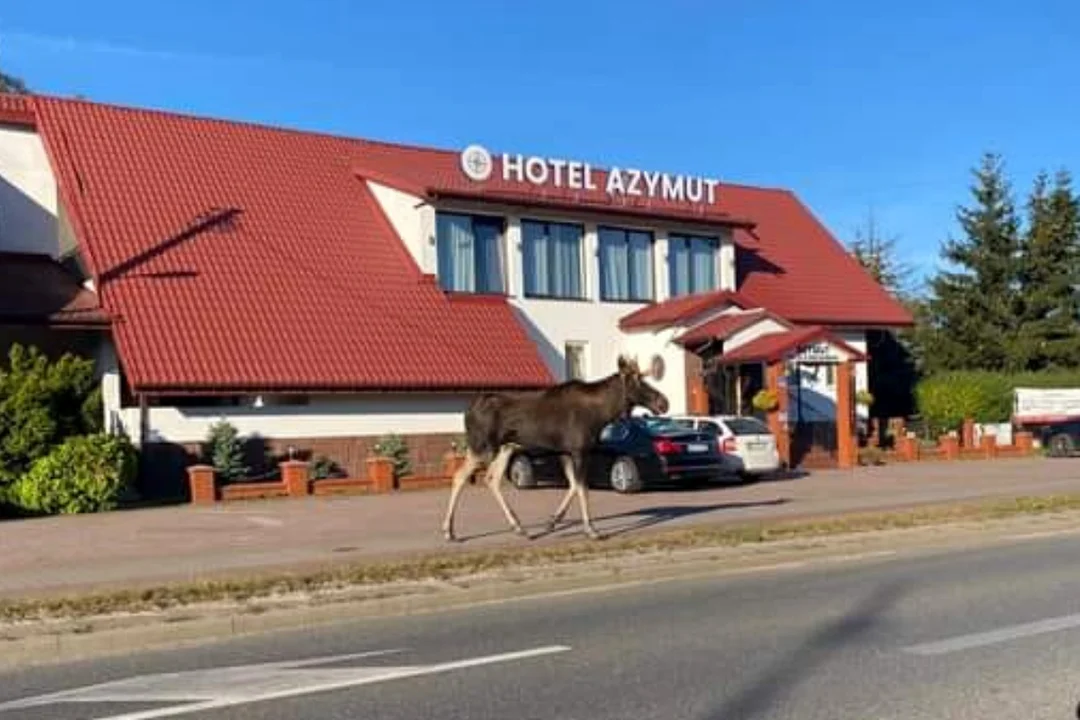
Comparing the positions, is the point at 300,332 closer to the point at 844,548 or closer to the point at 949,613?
the point at 844,548

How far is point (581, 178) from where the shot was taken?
3475 centimetres

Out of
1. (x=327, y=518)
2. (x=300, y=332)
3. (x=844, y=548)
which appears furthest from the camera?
(x=300, y=332)

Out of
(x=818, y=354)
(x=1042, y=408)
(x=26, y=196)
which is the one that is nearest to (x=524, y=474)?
(x=818, y=354)

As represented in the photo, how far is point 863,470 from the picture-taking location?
30.0 metres

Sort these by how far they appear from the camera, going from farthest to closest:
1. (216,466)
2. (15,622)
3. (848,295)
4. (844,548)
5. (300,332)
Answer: (848,295), (300,332), (216,466), (844,548), (15,622)

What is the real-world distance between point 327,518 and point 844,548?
826cm

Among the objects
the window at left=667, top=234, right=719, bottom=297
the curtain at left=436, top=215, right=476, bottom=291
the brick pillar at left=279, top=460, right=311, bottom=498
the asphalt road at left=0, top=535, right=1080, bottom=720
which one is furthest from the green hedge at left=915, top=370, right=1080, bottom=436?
the asphalt road at left=0, top=535, right=1080, bottom=720

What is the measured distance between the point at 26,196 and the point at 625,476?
15.3 meters

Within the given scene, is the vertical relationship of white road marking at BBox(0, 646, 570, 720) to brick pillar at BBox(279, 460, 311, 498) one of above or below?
below

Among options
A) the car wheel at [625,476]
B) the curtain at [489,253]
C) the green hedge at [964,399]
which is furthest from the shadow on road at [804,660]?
the green hedge at [964,399]

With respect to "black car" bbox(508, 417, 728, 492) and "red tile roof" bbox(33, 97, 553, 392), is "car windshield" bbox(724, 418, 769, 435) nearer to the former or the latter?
"black car" bbox(508, 417, 728, 492)

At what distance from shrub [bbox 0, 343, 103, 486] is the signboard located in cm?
1681

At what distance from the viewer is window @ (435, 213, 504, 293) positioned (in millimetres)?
32031

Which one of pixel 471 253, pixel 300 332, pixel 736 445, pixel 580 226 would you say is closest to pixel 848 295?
pixel 580 226
